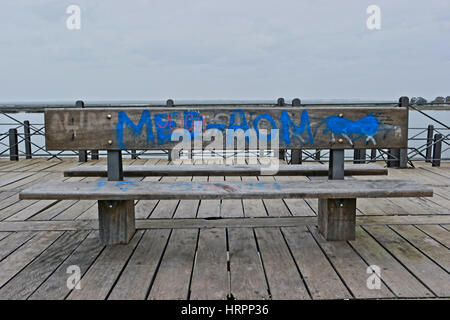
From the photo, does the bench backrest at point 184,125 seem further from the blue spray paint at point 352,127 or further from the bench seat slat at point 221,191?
the bench seat slat at point 221,191

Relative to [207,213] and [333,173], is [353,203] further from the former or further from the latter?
[207,213]

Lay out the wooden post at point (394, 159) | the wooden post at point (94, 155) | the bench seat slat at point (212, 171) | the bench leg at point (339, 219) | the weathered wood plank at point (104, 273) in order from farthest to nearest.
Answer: the wooden post at point (94, 155)
the wooden post at point (394, 159)
the bench seat slat at point (212, 171)
the bench leg at point (339, 219)
the weathered wood plank at point (104, 273)

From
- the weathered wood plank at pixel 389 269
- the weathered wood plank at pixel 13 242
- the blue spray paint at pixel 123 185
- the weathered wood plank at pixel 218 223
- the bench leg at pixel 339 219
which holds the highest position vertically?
the blue spray paint at pixel 123 185

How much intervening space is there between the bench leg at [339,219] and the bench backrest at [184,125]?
398 millimetres

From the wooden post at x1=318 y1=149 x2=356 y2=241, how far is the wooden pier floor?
0.07 meters

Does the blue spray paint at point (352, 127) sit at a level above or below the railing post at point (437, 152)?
above

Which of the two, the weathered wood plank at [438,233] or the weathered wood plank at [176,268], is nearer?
the weathered wood plank at [176,268]

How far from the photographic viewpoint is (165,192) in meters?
2.19

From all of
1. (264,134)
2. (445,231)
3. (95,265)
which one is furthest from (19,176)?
(445,231)

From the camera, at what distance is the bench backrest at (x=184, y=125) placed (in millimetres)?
2326

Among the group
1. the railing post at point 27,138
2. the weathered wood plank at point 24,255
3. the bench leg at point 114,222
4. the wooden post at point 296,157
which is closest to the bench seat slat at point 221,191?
the bench leg at point 114,222

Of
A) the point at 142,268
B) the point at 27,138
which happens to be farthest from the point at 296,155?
the point at 27,138
